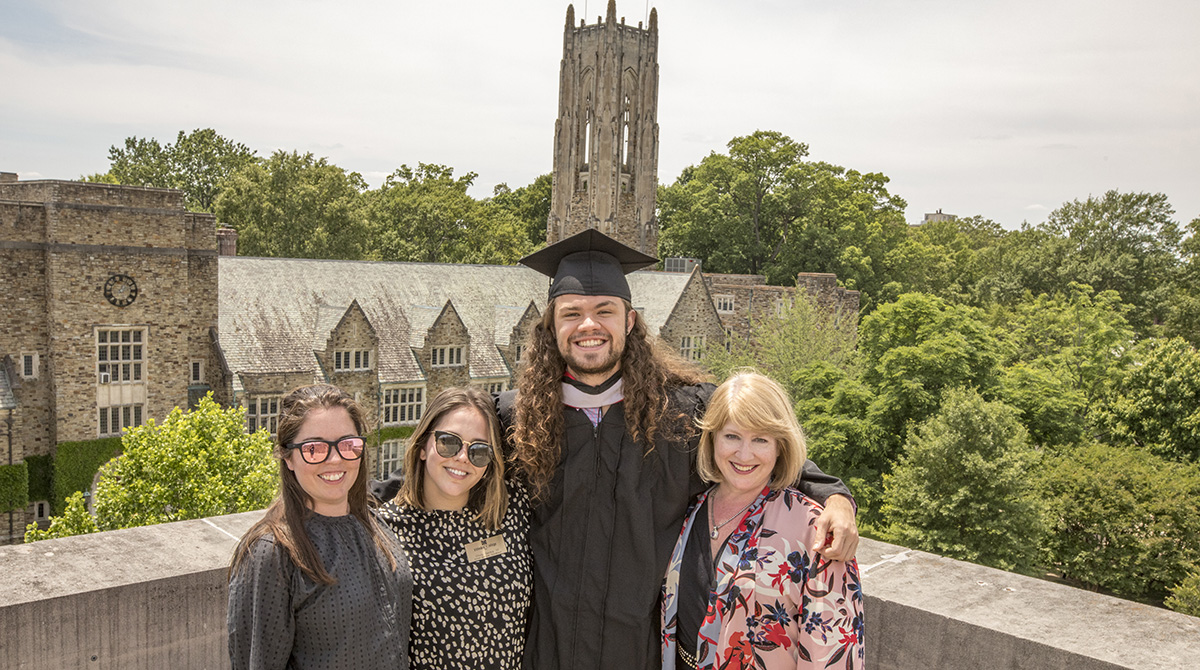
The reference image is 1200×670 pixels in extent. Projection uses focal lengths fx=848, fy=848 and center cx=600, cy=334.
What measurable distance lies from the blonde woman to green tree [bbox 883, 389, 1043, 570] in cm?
1788

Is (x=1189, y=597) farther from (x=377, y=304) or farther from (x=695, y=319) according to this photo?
(x=377, y=304)

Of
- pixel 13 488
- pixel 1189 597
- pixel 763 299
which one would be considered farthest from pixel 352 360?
pixel 1189 597

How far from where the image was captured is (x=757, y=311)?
1721 inches

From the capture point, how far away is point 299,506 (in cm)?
269

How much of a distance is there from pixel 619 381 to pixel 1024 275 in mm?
56808

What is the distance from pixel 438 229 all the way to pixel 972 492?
1703 inches

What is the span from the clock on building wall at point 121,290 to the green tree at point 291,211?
22437 mm

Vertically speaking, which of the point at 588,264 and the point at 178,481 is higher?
the point at 588,264

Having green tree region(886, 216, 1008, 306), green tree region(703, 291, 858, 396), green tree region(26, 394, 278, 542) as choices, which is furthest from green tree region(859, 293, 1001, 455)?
green tree region(886, 216, 1008, 306)

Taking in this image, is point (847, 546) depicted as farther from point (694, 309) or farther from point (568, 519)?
point (694, 309)

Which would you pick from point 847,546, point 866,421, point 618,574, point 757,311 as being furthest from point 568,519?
point 757,311

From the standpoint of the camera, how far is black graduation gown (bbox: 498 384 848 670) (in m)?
3.21

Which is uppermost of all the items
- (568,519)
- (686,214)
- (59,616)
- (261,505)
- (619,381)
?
(686,214)

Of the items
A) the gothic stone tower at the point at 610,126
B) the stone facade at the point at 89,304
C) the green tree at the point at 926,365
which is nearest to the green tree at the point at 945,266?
the gothic stone tower at the point at 610,126
